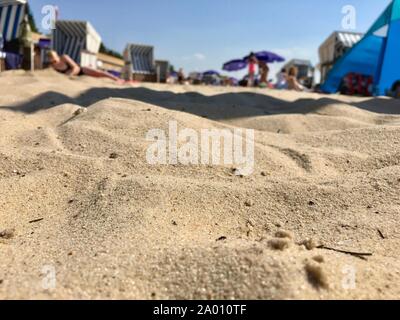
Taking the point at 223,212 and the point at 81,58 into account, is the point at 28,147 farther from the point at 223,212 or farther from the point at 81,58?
the point at 81,58

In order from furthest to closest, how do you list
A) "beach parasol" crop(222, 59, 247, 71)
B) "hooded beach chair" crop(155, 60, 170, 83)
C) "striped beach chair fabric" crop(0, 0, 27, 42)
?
"beach parasol" crop(222, 59, 247, 71), "hooded beach chair" crop(155, 60, 170, 83), "striped beach chair fabric" crop(0, 0, 27, 42)

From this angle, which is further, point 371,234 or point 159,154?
point 159,154

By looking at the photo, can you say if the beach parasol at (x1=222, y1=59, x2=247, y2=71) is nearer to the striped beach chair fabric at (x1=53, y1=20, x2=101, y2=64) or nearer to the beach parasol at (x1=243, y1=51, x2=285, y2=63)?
the beach parasol at (x1=243, y1=51, x2=285, y2=63)

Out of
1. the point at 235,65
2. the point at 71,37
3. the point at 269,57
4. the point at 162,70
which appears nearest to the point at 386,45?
the point at 269,57

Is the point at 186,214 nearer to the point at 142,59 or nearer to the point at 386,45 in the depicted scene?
the point at 386,45

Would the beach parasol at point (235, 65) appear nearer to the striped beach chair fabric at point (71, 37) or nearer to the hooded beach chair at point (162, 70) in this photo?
the hooded beach chair at point (162, 70)

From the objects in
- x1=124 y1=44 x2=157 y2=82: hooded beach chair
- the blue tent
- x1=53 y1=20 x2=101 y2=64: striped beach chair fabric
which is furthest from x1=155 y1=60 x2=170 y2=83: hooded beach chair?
the blue tent
